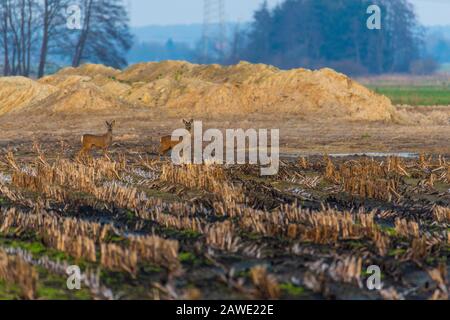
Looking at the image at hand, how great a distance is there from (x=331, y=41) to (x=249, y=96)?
239 ft

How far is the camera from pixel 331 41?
381 feet

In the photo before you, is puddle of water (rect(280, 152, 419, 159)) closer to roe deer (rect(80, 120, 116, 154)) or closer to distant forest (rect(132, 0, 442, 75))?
roe deer (rect(80, 120, 116, 154))

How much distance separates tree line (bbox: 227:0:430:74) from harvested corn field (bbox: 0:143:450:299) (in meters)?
86.2

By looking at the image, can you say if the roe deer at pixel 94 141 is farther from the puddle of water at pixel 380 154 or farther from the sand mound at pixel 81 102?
the sand mound at pixel 81 102

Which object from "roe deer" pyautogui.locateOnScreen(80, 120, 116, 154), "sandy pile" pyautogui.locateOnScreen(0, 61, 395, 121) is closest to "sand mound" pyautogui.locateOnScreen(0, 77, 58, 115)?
"sandy pile" pyautogui.locateOnScreen(0, 61, 395, 121)

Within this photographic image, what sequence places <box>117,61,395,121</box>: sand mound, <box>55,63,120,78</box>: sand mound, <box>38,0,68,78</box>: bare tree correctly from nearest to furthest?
<box>117,61,395,121</box>: sand mound, <box>55,63,120,78</box>: sand mound, <box>38,0,68,78</box>: bare tree

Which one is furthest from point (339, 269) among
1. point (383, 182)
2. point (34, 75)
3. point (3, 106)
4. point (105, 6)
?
point (34, 75)

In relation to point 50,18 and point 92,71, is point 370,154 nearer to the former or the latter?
point 92,71

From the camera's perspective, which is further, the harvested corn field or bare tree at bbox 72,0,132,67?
bare tree at bbox 72,0,132,67

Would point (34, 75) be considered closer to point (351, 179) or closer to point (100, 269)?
point (351, 179)

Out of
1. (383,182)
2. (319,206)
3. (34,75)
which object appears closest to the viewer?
(319,206)

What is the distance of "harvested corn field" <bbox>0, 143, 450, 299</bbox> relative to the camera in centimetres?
1296

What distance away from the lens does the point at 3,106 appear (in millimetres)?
48375

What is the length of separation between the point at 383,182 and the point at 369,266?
7.43 m
